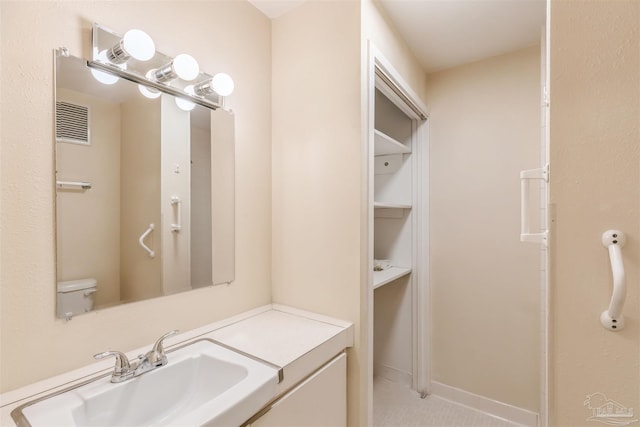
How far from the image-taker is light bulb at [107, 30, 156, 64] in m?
0.97

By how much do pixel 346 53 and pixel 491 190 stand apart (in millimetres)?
1297

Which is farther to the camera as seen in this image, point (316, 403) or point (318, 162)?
point (318, 162)

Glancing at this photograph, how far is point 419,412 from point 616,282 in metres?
1.65

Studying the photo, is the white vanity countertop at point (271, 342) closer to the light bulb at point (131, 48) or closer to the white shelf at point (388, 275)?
the white shelf at point (388, 275)

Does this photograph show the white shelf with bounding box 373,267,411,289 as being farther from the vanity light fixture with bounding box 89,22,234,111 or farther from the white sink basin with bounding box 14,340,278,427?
the vanity light fixture with bounding box 89,22,234,111

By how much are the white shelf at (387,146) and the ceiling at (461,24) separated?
23.0 inches

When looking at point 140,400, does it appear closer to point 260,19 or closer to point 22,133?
point 22,133

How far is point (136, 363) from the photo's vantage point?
3.14 feet

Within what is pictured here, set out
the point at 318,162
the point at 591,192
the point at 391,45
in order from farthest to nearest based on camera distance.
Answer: the point at 391,45
the point at 318,162
the point at 591,192

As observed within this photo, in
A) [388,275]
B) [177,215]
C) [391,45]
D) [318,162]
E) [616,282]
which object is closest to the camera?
[616,282]

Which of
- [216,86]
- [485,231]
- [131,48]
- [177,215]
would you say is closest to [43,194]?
[177,215]

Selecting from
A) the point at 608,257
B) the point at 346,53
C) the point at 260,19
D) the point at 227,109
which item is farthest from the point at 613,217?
the point at 260,19

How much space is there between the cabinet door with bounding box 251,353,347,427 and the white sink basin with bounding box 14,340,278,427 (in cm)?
10

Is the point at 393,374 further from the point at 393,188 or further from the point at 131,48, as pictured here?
the point at 131,48
